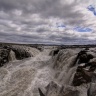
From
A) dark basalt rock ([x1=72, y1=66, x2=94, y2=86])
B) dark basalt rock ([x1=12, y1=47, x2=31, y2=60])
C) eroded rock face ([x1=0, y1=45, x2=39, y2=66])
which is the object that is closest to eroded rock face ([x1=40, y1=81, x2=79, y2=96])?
dark basalt rock ([x1=72, y1=66, x2=94, y2=86])

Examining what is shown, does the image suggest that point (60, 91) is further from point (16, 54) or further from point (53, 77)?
point (16, 54)

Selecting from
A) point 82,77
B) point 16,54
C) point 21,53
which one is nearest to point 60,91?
point 82,77

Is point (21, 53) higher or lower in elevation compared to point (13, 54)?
higher

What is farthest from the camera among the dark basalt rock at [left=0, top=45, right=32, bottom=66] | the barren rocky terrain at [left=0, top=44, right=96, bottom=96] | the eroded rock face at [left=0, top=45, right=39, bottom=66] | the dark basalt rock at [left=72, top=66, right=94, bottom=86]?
the eroded rock face at [left=0, top=45, right=39, bottom=66]

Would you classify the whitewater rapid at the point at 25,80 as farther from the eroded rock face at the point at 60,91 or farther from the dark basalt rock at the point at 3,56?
the eroded rock face at the point at 60,91

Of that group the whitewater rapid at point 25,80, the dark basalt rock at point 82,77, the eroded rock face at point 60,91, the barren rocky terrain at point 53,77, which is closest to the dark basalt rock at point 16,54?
the barren rocky terrain at point 53,77

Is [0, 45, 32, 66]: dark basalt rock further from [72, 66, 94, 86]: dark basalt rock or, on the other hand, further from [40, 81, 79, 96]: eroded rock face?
[40, 81, 79, 96]: eroded rock face

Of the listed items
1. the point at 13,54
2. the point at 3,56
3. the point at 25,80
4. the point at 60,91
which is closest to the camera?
the point at 60,91

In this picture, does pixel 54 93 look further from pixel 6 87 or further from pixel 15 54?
pixel 15 54

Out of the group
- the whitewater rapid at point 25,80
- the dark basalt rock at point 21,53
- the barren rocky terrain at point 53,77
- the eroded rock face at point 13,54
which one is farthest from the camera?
the dark basalt rock at point 21,53

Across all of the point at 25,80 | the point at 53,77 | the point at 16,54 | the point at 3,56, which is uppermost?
the point at 16,54

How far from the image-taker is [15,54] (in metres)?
33.4

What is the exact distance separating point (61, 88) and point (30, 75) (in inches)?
480

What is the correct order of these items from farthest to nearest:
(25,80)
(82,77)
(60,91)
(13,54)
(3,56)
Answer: (13,54) < (3,56) < (25,80) < (82,77) < (60,91)
